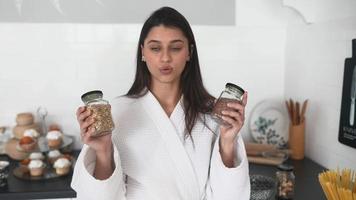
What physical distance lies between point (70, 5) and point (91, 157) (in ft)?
3.06

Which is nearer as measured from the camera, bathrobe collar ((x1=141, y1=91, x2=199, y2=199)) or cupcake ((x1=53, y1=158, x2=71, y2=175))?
bathrobe collar ((x1=141, y1=91, x2=199, y2=199))

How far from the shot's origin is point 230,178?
0.93 m

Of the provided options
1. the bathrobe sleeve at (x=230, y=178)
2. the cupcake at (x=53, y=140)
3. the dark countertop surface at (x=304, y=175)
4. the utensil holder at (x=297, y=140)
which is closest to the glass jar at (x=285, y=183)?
the dark countertop surface at (x=304, y=175)

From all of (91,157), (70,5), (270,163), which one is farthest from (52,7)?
(270,163)

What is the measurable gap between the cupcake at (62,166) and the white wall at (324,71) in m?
1.09

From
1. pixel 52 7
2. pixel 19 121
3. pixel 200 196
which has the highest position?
pixel 52 7

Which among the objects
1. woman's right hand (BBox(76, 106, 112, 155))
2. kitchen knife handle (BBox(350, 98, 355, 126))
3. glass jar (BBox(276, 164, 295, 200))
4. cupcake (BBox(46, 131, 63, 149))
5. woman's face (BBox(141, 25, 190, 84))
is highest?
woman's face (BBox(141, 25, 190, 84))

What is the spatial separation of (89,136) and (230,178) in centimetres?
40

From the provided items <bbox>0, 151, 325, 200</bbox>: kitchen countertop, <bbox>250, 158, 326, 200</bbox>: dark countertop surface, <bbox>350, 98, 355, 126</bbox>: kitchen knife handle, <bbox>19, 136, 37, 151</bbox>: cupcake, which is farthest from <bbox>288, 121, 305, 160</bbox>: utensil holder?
<bbox>19, 136, 37, 151</bbox>: cupcake

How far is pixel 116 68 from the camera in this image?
163cm

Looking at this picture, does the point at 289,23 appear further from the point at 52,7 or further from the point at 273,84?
the point at 52,7

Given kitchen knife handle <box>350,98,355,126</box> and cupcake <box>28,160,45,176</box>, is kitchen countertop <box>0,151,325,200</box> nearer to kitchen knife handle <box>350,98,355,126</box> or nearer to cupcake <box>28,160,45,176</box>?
cupcake <box>28,160,45,176</box>

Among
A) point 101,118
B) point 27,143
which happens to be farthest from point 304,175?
point 27,143

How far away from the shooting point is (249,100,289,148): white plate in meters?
1.66
